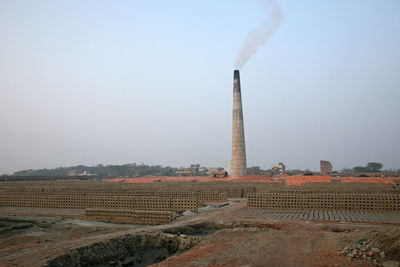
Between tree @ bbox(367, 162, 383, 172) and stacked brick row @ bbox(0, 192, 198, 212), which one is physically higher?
tree @ bbox(367, 162, 383, 172)

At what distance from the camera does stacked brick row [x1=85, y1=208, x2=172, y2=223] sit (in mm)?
15147

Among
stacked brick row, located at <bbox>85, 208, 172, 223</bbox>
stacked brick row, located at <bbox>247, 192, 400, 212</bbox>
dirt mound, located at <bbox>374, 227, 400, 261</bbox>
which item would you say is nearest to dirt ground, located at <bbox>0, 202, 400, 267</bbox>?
dirt mound, located at <bbox>374, 227, 400, 261</bbox>

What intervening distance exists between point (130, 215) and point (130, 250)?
458cm

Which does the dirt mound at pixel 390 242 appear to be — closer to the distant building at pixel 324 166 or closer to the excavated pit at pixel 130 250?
the excavated pit at pixel 130 250

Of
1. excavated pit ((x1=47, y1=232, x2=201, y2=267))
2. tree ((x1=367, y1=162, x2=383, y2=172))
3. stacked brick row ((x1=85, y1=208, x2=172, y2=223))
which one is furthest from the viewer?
tree ((x1=367, y1=162, x2=383, y2=172))

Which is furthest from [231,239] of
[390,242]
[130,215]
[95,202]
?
[95,202]

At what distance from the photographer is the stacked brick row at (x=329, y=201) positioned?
53.7ft

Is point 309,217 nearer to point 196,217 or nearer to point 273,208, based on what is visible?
point 273,208

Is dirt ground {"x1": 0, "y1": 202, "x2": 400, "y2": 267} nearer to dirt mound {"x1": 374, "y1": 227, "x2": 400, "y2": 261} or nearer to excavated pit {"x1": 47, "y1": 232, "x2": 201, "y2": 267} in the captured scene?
dirt mound {"x1": 374, "y1": 227, "x2": 400, "y2": 261}

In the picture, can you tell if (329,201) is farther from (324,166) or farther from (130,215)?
(324,166)

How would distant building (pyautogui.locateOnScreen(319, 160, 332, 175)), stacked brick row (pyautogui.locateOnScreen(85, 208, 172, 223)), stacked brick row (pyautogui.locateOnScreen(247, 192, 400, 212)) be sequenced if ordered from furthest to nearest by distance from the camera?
distant building (pyautogui.locateOnScreen(319, 160, 332, 175))
stacked brick row (pyautogui.locateOnScreen(247, 192, 400, 212))
stacked brick row (pyautogui.locateOnScreen(85, 208, 172, 223))

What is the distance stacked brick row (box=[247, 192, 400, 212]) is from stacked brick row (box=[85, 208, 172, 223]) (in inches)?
251

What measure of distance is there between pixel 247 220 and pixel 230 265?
637 centimetres

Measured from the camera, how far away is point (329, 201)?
17.7m
